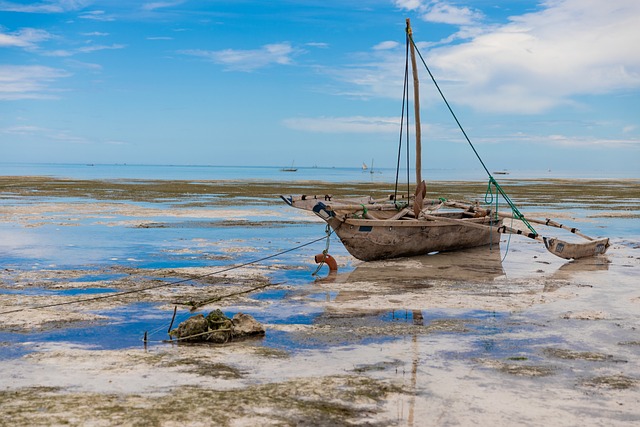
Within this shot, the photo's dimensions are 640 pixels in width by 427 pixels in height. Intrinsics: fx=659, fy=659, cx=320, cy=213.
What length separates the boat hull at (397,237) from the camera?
16.0 metres

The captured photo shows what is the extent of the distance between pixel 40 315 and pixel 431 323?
592cm

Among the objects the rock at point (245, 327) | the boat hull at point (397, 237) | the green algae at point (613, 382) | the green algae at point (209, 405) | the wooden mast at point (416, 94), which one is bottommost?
the green algae at point (209, 405)

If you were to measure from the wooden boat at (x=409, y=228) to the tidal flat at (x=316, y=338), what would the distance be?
437 millimetres

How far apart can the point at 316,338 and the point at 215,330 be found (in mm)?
1370

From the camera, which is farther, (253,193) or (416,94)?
(253,193)

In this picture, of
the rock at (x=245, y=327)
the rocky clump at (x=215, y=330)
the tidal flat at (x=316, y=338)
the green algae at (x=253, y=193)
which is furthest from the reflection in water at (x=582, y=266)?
the green algae at (x=253, y=193)

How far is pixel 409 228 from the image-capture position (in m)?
16.9

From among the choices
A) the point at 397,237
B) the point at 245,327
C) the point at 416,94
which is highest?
the point at 416,94

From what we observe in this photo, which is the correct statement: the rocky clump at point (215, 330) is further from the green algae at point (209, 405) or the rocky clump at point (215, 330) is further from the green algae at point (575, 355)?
the green algae at point (575, 355)

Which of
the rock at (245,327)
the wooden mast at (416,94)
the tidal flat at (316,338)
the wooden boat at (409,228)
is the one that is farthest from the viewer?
the wooden mast at (416,94)

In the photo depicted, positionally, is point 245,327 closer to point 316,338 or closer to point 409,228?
point 316,338

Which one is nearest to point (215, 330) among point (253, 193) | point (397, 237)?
point (397, 237)

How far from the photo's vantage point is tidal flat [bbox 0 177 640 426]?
6254mm

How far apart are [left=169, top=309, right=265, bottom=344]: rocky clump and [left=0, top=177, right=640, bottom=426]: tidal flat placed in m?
0.20
